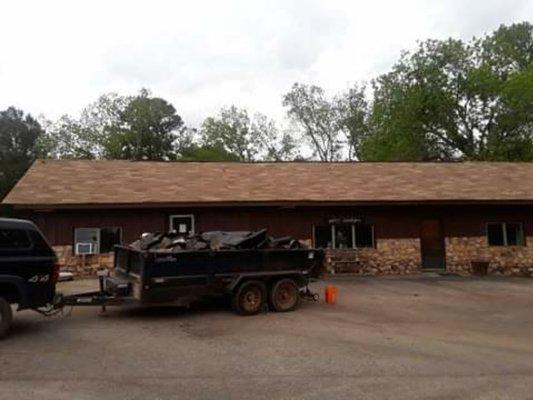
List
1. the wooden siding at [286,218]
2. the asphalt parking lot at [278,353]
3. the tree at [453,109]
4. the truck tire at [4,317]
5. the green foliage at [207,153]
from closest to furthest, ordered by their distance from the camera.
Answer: the asphalt parking lot at [278,353]
the truck tire at [4,317]
the wooden siding at [286,218]
the tree at [453,109]
the green foliage at [207,153]

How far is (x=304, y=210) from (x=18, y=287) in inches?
498

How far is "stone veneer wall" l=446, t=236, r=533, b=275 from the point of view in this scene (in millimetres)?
21516

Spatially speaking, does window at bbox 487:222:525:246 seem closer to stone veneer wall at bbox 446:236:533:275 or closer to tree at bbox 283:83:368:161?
stone veneer wall at bbox 446:236:533:275

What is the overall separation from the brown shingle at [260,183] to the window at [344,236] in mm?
1328

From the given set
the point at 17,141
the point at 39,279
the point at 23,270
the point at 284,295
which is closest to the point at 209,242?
the point at 284,295

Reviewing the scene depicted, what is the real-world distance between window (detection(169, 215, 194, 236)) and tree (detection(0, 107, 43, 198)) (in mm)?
34533

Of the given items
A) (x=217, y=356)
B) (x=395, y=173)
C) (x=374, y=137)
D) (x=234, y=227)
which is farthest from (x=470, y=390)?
(x=374, y=137)

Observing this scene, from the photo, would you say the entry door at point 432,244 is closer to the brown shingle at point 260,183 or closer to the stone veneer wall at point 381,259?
the stone veneer wall at point 381,259

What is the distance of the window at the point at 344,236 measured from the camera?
21031mm

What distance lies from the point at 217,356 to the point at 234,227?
12.0m

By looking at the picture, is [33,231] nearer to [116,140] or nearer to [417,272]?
[417,272]

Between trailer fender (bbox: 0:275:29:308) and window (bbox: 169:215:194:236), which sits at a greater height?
window (bbox: 169:215:194:236)

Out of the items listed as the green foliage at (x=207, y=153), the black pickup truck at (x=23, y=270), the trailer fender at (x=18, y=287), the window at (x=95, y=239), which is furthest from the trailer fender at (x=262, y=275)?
the green foliage at (x=207, y=153)

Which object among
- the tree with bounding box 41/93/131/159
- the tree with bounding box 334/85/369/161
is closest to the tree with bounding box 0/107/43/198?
the tree with bounding box 41/93/131/159
